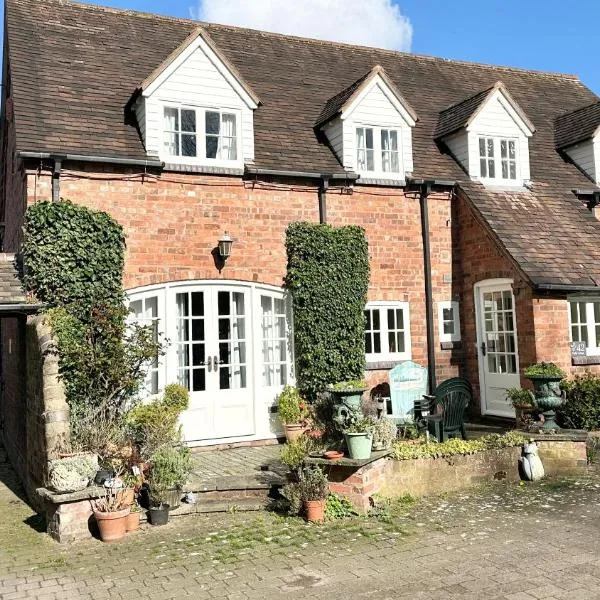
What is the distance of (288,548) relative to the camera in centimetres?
660

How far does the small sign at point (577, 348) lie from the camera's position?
12516 mm

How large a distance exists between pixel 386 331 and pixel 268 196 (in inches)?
149

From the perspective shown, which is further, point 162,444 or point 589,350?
point 589,350

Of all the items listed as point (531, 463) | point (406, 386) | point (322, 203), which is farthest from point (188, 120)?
point (531, 463)

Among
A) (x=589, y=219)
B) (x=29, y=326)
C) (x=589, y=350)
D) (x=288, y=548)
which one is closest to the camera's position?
(x=288, y=548)

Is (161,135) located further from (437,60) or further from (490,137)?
(437,60)

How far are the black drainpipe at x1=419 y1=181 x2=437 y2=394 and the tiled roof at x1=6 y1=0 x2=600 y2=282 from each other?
43cm

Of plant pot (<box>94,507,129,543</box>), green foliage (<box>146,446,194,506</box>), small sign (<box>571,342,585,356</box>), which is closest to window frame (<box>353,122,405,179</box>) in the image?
small sign (<box>571,342,585,356</box>)

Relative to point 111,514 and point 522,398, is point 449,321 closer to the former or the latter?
point 522,398

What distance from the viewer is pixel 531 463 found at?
9180mm

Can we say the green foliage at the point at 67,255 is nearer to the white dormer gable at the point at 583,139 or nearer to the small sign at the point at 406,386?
the small sign at the point at 406,386

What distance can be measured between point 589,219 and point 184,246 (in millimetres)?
9266

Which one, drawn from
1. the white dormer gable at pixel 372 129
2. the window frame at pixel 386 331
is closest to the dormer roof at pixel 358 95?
the white dormer gable at pixel 372 129

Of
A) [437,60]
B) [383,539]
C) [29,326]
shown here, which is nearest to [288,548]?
[383,539]
